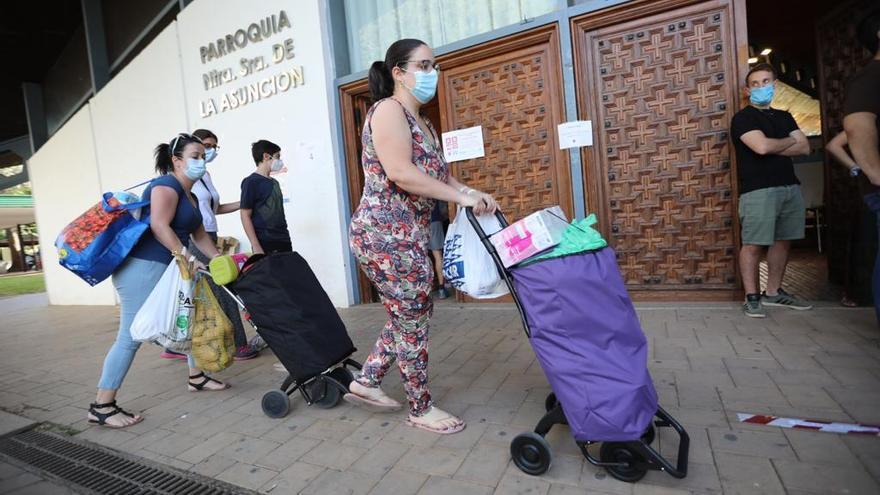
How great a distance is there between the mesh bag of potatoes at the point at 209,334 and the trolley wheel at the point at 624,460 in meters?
2.21

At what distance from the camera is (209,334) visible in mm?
2855

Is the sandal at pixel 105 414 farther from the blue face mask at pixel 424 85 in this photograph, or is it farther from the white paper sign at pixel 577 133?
the white paper sign at pixel 577 133

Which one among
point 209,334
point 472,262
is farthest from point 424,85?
point 209,334

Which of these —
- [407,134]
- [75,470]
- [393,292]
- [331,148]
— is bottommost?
[75,470]

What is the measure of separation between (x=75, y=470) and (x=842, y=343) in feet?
14.4

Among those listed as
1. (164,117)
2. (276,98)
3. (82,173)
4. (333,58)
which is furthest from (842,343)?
(82,173)

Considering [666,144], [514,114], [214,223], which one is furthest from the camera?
[514,114]

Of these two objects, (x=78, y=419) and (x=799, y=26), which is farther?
(x=799, y=26)

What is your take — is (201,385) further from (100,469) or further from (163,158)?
(163,158)

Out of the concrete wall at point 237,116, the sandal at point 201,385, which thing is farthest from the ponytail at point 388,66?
the concrete wall at point 237,116

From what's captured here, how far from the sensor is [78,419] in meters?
3.01

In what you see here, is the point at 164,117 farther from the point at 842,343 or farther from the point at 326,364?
the point at 842,343

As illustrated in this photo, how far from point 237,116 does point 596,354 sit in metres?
6.01

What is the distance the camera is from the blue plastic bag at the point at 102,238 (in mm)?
2602
